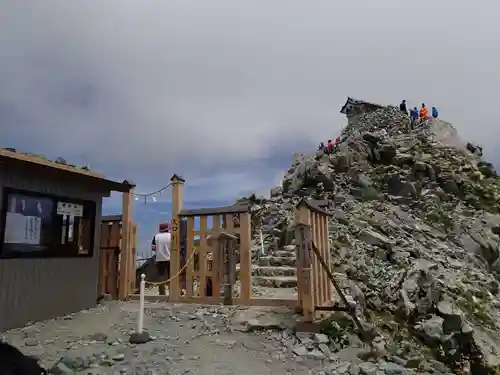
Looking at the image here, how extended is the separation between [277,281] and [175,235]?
3.51 metres

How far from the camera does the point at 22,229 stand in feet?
27.7

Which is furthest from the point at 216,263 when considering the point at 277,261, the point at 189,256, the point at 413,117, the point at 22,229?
the point at 413,117

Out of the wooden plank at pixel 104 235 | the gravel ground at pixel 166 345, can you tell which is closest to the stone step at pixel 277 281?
the gravel ground at pixel 166 345

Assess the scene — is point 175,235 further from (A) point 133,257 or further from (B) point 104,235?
(B) point 104,235

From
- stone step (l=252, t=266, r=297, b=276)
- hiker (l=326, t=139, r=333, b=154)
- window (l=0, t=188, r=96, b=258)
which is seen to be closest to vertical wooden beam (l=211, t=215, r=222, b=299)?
window (l=0, t=188, r=96, b=258)

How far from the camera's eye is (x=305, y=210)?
326 inches

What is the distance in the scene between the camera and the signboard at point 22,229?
8.15 m

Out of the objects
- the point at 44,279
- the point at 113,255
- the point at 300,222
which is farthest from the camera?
the point at 113,255

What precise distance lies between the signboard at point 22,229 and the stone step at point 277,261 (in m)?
7.69

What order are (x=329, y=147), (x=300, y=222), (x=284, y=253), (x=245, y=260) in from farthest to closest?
(x=329, y=147), (x=284, y=253), (x=245, y=260), (x=300, y=222)

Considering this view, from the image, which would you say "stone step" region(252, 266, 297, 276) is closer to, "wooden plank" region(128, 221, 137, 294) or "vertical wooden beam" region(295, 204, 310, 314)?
"wooden plank" region(128, 221, 137, 294)

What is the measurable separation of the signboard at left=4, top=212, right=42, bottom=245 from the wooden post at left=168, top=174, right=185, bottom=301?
3.20 metres

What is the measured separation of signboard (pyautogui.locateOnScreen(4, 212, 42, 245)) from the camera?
815cm

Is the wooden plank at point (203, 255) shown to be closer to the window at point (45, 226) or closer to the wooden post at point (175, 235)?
the wooden post at point (175, 235)
